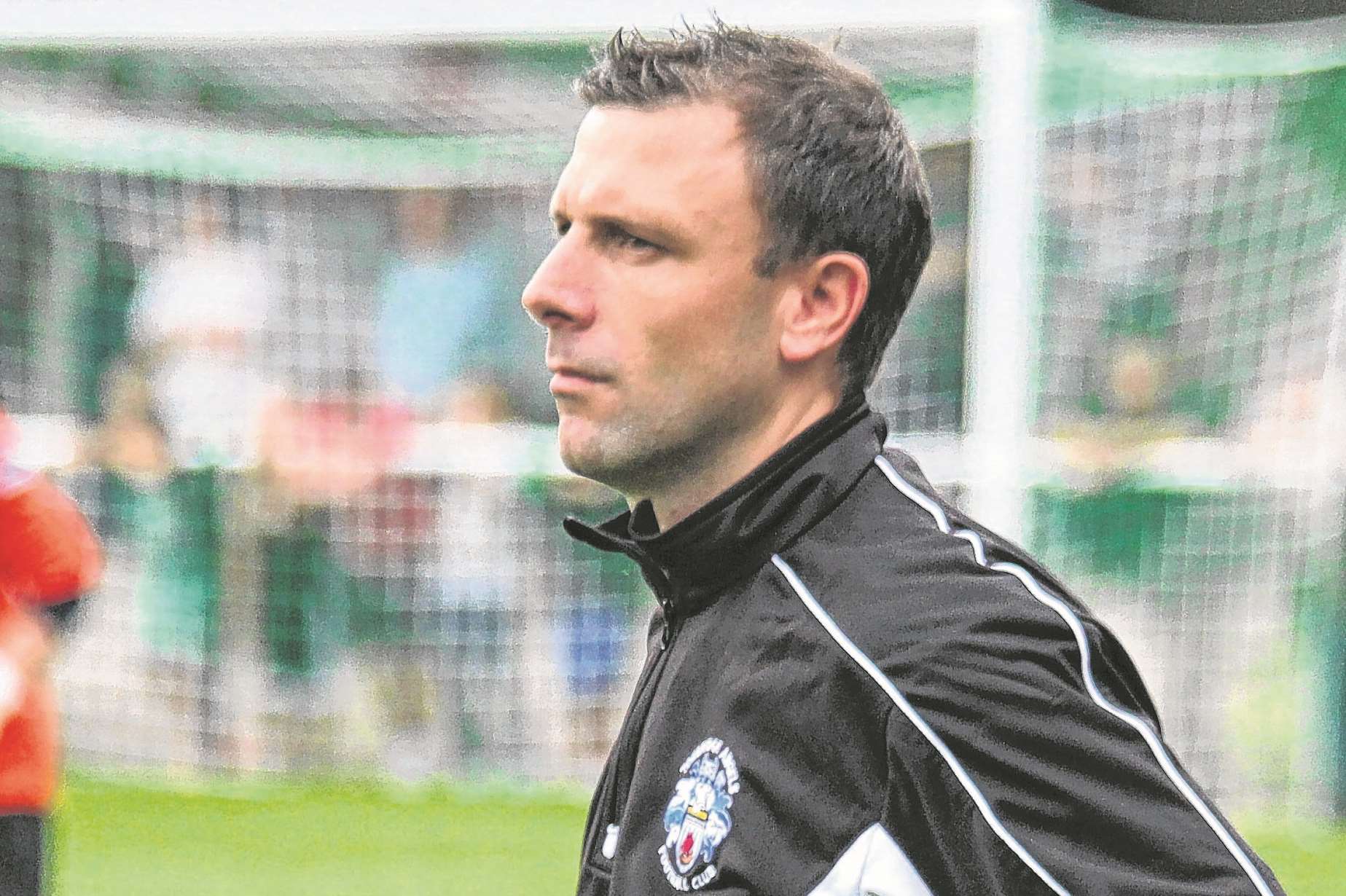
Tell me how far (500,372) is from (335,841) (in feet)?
6.23

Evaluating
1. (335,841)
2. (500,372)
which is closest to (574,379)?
(335,841)

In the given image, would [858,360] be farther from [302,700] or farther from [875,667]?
[302,700]

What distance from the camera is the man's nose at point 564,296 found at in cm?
195

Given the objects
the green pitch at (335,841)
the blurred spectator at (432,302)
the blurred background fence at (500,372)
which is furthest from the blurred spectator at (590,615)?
the blurred spectator at (432,302)

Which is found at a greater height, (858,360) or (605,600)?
(858,360)

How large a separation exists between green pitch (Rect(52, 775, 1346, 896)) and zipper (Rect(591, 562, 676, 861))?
410 centimetres

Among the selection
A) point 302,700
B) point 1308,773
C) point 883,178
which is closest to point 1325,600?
point 1308,773

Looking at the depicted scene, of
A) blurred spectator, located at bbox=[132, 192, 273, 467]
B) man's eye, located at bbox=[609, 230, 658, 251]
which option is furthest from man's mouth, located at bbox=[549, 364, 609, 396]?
blurred spectator, located at bbox=[132, 192, 273, 467]

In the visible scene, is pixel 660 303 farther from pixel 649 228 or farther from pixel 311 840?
pixel 311 840

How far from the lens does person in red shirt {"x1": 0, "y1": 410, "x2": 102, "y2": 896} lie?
3.77 meters

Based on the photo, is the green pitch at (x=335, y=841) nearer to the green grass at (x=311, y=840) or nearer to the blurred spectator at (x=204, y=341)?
the green grass at (x=311, y=840)

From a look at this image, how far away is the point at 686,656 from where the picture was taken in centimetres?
191

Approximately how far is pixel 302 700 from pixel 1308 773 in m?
3.46

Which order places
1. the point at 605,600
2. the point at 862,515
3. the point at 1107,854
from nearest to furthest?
1. the point at 1107,854
2. the point at 862,515
3. the point at 605,600
